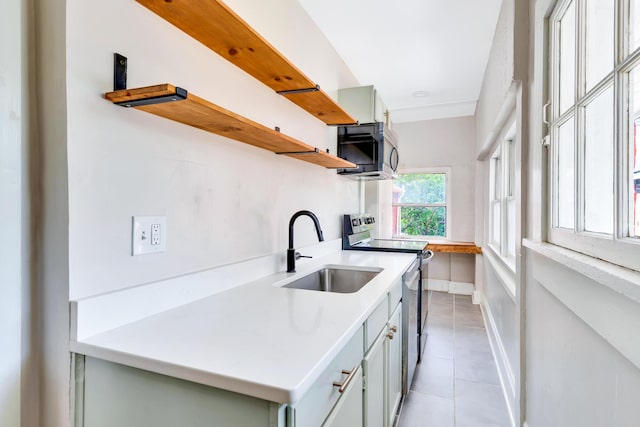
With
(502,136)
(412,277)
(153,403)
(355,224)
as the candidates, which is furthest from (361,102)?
(153,403)

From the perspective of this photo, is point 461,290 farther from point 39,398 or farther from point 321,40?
point 39,398

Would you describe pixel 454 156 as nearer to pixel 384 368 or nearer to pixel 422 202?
pixel 422 202

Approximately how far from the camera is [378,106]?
112 inches

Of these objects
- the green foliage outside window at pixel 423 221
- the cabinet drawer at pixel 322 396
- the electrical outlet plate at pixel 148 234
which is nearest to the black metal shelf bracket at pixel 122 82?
the electrical outlet plate at pixel 148 234

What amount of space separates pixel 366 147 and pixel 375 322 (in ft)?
5.36

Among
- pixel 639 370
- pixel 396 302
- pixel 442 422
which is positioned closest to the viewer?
pixel 639 370

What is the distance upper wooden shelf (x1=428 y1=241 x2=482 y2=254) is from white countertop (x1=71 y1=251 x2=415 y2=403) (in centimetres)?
322

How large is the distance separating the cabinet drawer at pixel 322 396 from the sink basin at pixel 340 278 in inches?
33.4

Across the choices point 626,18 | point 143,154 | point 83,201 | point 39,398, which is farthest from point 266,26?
point 39,398

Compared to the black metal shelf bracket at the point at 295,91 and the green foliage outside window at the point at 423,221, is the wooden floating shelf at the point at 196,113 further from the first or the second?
the green foliage outside window at the point at 423,221

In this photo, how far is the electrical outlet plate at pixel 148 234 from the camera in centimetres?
104

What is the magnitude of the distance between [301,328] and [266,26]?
1549 mm

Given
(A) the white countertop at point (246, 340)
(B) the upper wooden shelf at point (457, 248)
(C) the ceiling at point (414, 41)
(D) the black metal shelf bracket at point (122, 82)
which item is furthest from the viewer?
(B) the upper wooden shelf at point (457, 248)

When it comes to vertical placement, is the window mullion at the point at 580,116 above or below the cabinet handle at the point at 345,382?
above
